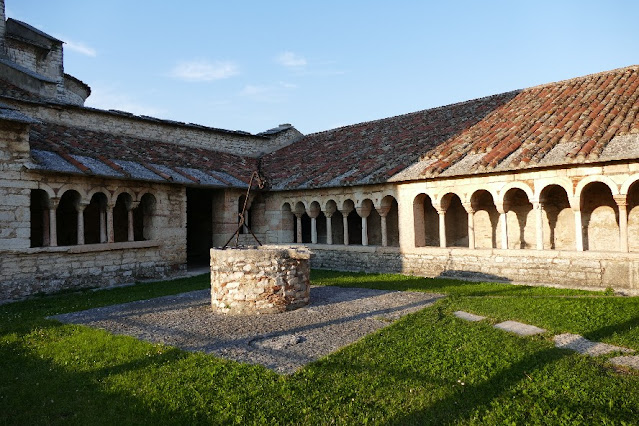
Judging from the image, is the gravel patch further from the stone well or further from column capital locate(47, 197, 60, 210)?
column capital locate(47, 197, 60, 210)

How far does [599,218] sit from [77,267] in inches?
483

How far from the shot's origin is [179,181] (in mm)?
12188

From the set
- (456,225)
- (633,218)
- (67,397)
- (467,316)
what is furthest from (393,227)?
(67,397)

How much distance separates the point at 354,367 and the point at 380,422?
1.18 metres

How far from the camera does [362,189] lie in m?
12.6

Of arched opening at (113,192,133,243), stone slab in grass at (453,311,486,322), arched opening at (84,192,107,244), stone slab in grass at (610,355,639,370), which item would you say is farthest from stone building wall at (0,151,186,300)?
stone slab in grass at (610,355,639,370)

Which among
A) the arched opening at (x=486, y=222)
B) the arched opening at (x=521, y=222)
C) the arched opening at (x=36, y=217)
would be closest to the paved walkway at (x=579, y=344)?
the arched opening at (x=521, y=222)

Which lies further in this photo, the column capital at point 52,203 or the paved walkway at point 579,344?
the column capital at point 52,203

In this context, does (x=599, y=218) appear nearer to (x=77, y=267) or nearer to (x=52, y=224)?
(x=77, y=267)

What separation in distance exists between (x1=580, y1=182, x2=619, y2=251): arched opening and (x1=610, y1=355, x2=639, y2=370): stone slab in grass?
20.5 ft

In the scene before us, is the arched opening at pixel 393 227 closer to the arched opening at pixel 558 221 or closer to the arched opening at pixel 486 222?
the arched opening at pixel 486 222

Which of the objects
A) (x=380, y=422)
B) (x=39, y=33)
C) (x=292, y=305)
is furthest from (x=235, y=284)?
(x=39, y=33)

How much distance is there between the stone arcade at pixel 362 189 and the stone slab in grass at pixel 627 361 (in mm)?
4488

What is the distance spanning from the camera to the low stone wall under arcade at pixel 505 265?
28.5 feet
